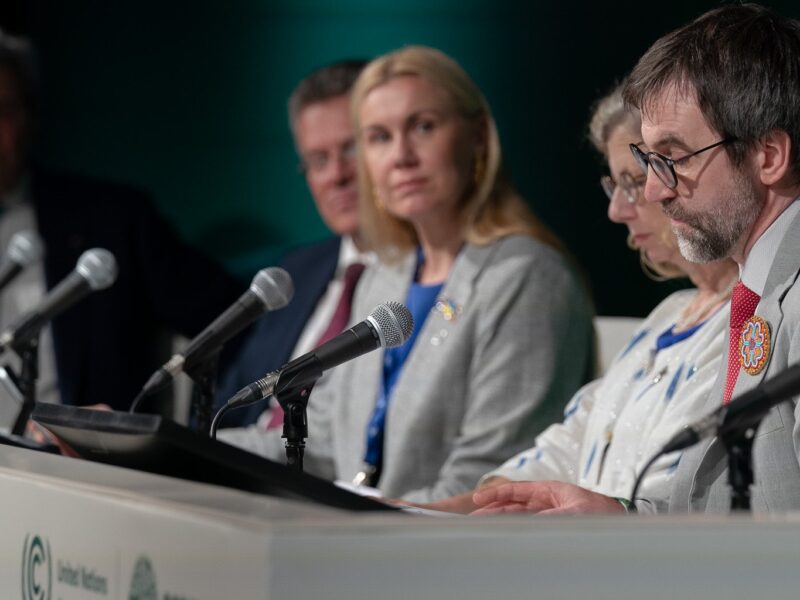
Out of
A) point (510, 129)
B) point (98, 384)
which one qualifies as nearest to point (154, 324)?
point (98, 384)

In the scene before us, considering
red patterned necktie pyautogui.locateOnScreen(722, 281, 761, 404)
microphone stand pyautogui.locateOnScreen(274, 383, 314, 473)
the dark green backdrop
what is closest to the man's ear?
red patterned necktie pyautogui.locateOnScreen(722, 281, 761, 404)

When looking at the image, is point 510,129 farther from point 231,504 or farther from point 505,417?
point 231,504

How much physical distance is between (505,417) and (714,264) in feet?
2.41

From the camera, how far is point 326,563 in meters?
1.06

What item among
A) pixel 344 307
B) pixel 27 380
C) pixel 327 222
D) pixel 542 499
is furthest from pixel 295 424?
pixel 327 222

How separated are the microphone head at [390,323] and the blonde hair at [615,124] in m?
0.76

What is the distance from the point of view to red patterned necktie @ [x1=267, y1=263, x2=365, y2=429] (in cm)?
358

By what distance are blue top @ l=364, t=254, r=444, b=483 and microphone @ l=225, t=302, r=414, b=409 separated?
1264 millimetres

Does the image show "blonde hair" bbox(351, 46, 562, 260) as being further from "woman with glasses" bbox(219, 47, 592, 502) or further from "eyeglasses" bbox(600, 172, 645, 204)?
"eyeglasses" bbox(600, 172, 645, 204)

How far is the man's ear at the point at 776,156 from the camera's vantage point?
1.82 metres

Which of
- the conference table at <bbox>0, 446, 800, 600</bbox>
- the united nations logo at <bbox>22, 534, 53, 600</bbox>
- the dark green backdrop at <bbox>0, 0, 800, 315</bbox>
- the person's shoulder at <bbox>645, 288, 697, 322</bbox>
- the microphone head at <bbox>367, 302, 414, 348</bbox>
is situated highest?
the dark green backdrop at <bbox>0, 0, 800, 315</bbox>

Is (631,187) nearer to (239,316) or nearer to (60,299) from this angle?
(239,316)

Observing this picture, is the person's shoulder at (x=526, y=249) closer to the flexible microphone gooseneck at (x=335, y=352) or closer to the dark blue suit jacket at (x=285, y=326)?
the dark blue suit jacket at (x=285, y=326)

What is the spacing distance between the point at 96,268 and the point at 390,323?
3.46 feet
